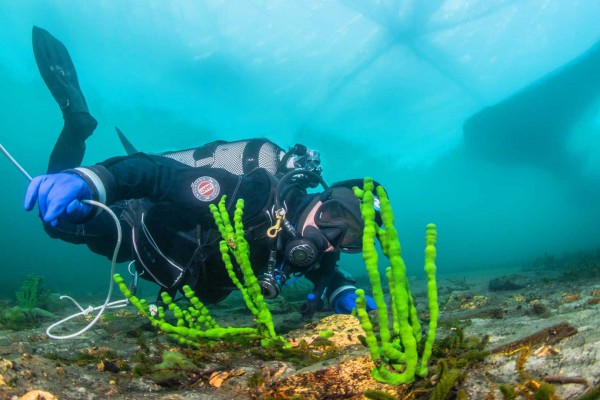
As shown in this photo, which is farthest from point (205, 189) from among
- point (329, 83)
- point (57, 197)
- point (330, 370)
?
point (329, 83)

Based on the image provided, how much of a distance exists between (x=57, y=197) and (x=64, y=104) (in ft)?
17.7

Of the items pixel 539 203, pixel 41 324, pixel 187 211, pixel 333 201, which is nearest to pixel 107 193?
pixel 187 211

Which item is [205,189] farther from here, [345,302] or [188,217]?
[345,302]

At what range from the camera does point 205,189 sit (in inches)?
137

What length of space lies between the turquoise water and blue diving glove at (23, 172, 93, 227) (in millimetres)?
19290

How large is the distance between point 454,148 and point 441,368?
2369 inches

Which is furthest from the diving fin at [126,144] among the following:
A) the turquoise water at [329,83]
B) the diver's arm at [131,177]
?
the turquoise water at [329,83]

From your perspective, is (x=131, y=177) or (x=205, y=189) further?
(x=205, y=189)

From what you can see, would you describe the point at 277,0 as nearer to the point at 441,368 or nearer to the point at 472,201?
the point at 441,368

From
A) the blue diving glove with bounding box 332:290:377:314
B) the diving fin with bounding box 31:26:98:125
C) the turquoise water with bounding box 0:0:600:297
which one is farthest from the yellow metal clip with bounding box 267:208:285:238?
the turquoise water with bounding box 0:0:600:297

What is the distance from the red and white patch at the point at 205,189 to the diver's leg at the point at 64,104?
4.33 meters

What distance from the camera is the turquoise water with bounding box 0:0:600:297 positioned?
2882 centimetres

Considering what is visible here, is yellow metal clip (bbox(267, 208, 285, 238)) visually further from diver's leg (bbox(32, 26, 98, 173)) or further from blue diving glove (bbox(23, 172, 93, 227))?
diver's leg (bbox(32, 26, 98, 173))

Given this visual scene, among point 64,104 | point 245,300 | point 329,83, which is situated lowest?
point 245,300
